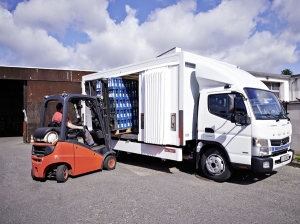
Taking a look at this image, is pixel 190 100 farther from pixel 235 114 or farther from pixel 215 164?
pixel 215 164

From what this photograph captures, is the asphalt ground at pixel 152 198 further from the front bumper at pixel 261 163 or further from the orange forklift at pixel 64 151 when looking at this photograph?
the front bumper at pixel 261 163

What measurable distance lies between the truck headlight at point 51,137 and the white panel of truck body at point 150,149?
7.79 ft

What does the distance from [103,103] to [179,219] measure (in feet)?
16.0

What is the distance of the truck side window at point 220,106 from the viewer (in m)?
5.82

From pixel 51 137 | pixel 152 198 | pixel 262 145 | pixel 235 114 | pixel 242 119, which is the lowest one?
pixel 152 198

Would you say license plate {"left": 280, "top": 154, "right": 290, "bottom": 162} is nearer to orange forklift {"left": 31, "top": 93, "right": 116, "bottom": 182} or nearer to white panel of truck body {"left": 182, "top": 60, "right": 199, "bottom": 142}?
white panel of truck body {"left": 182, "top": 60, "right": 199, "bottom": 142}

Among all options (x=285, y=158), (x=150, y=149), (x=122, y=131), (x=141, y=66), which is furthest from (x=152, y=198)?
(x=141, y=66)

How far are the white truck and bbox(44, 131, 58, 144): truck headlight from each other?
2.31 meters

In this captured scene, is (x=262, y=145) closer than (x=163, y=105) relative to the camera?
Yes

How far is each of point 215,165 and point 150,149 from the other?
188cm

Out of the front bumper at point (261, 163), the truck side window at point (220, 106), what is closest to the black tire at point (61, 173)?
the truck side window at point (220, 106)

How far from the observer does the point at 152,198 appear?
5.07 metres

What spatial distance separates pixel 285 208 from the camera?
178 inches

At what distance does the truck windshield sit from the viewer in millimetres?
5766
